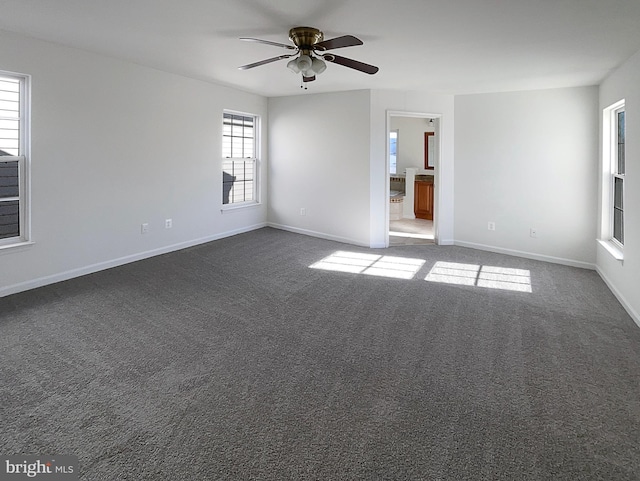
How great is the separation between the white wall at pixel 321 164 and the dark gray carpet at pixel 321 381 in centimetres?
244

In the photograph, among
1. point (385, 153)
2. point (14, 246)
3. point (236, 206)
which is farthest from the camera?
point (236, 206)

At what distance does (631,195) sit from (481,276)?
5.49 feet

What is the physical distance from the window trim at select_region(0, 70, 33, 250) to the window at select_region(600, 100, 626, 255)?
6.13 meters

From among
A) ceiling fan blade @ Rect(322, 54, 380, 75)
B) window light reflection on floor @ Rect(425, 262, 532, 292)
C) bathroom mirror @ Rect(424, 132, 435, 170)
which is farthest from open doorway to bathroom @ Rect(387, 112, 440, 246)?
ceiling fan blade @ Rect(322, 54, 380, 75)

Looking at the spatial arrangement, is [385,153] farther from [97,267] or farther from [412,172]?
[97,267]

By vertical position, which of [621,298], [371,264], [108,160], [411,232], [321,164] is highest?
[321,164]

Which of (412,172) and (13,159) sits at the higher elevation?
(412,172)

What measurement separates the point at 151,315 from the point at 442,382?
8.05 feet

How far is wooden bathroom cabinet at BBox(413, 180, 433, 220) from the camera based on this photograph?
9.40m

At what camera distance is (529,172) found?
19.4ft

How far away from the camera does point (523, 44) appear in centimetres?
382

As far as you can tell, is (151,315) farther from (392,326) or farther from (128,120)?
(128,120)

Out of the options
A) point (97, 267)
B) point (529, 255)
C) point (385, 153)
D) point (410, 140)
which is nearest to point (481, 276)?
point (529, 255)

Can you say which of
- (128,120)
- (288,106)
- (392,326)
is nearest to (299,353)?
(392,326)
